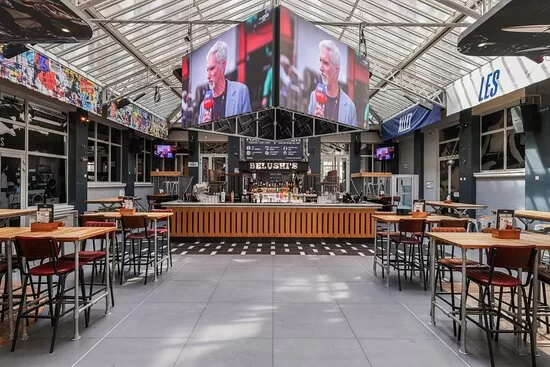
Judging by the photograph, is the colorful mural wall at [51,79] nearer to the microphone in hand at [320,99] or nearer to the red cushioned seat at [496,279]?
the microphone in hand at [320,99]

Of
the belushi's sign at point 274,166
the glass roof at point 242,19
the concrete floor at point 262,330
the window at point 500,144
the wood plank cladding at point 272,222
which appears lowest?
the concrete floor at point 262,330

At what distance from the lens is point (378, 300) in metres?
4.25

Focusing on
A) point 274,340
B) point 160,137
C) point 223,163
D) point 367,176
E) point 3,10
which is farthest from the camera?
point 223,163

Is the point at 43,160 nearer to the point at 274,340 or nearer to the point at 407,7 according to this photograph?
the point at 274,340

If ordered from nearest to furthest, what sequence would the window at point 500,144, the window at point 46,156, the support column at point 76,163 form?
the window at point 46,156 → the window at point 500,144 → the support column at point 76,163

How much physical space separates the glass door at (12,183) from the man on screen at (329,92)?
6416mm

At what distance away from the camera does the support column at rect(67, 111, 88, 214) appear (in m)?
9.43

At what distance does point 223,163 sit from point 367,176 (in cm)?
692

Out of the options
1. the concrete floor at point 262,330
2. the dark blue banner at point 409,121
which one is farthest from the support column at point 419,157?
the concrete floor at point 262,330

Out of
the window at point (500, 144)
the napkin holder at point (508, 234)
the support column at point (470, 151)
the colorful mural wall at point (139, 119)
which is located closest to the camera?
the napkin holder at point (508, 234)

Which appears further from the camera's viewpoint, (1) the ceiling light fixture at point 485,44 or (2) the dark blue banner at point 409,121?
(2) the dark blue banner at point 409,121

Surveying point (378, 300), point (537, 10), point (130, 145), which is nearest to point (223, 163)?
point (130, 145)

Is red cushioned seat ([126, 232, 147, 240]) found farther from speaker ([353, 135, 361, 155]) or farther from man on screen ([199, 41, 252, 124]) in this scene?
speaker ([353, 135, 361, 155])

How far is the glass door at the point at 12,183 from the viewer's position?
281 inches
